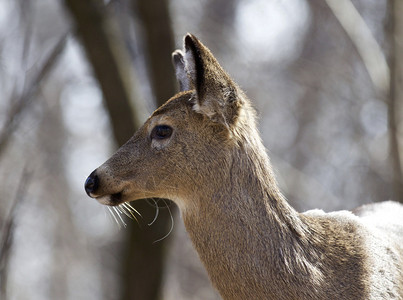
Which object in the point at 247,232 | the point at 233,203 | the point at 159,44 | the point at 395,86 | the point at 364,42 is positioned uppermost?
the point at 364,42

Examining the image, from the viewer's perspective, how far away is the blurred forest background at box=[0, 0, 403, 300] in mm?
8633

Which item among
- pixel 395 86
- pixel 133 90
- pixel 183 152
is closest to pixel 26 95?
pixel 183 152

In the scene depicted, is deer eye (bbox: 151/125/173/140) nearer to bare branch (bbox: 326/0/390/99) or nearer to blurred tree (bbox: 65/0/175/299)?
blurred tree (bbox: 65/0/175/299)

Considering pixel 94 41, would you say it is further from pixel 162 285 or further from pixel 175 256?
pixel 175 256

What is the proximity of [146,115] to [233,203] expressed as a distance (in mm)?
4442

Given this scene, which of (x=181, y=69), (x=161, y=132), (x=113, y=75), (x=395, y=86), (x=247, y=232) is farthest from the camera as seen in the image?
(x=395, y=86)

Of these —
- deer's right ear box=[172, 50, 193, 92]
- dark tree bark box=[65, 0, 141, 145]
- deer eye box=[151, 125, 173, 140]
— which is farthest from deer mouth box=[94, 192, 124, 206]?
dark tree bark box=[65, 0, 141, 145]

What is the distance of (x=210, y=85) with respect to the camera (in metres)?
4.75

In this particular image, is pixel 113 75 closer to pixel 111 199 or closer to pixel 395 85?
pixel 395 85

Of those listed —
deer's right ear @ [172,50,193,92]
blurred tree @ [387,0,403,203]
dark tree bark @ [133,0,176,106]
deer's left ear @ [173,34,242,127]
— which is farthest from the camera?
blurred tree @ [387,0,403,203]

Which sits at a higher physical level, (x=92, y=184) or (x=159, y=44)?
(x=159, y=44)

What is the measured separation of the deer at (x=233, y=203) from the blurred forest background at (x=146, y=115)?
0.79 m

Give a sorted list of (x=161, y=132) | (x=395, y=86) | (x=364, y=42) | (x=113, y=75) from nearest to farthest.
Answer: (x=161, y=132)
(x=113, y=75)
(x=395, y=86)
(x=364, y=42)

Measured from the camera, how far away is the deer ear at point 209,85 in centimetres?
461
